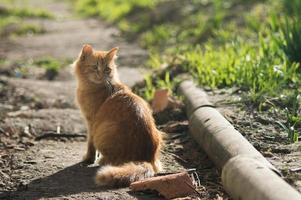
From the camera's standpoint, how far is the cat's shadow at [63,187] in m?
3.89

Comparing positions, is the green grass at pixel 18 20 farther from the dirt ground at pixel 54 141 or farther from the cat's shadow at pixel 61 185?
the cat's shadow at pixel 61 185

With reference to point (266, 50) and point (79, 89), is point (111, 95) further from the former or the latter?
point (266, 50)

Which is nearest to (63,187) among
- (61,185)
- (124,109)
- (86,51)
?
(61,185)

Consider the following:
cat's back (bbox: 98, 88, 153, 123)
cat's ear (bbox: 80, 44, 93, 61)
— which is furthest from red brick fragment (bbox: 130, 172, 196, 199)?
cat's ear (bbox: 80, 44, 93, 61)

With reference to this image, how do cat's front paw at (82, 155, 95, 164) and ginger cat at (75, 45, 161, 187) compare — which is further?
cat's front paw at (82, 155, 95, 164)

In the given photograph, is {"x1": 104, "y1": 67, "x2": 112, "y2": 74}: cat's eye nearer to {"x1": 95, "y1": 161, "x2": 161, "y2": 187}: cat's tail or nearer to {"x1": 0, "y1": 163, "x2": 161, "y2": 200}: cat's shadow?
{"x1": 0, "y1": 163, "x2": 161, "y2": 200}: cat's shadow

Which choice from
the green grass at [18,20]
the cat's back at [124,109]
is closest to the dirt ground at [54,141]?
the cat's back at [124,109]

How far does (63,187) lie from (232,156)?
3.68 feet

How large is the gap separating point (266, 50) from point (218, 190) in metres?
2.65

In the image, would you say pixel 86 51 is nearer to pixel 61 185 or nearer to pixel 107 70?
pixel 107 70

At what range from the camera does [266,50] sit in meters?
6.33

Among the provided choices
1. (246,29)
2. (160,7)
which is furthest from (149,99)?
(160,7)

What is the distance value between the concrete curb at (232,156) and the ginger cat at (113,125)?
1.31ft

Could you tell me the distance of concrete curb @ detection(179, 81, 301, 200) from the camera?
3.29m
